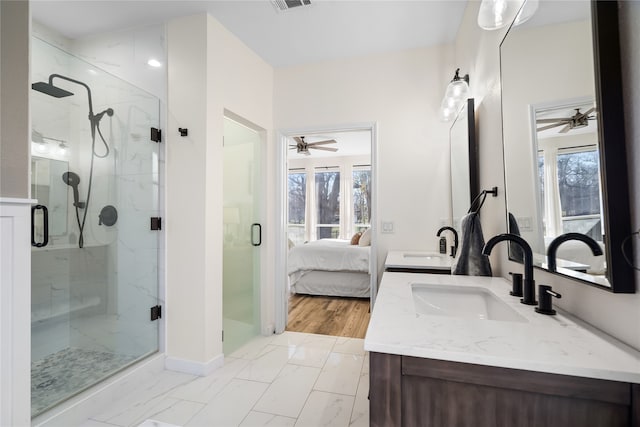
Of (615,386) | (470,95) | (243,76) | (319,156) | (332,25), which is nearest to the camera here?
(615,386)

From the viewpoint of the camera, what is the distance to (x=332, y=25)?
2.30m

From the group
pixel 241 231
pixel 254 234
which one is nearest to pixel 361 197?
pixel 254 234

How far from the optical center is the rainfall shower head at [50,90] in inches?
80.8

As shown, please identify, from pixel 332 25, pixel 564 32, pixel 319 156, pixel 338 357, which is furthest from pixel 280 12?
pixel 319 156

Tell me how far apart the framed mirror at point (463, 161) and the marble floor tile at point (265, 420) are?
1.72m

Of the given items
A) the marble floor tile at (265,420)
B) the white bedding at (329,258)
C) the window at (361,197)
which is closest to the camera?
the marble floor tile at (265,420)

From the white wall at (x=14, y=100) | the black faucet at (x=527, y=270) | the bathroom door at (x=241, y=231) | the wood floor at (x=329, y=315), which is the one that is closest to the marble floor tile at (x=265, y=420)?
the bathroom door at (x=241, y=231)

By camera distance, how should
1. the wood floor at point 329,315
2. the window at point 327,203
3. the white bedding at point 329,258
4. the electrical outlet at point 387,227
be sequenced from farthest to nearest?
the window at point 327,203 < the white bedding at point 329,258 < the wood floor at point 329,315 < the electrical outlet at point 387,227

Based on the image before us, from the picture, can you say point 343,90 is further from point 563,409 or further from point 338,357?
point 563,409

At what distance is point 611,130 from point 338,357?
220 centimetres

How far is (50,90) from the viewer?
82.4 inches

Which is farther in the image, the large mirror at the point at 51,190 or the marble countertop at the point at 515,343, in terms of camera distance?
the large mirror at the point at 51,190

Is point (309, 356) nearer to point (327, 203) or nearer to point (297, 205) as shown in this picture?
point (327, 203)

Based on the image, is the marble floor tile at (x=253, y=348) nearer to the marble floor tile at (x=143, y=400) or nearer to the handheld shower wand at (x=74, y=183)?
the marble floor tile at (x=143, y=400)
